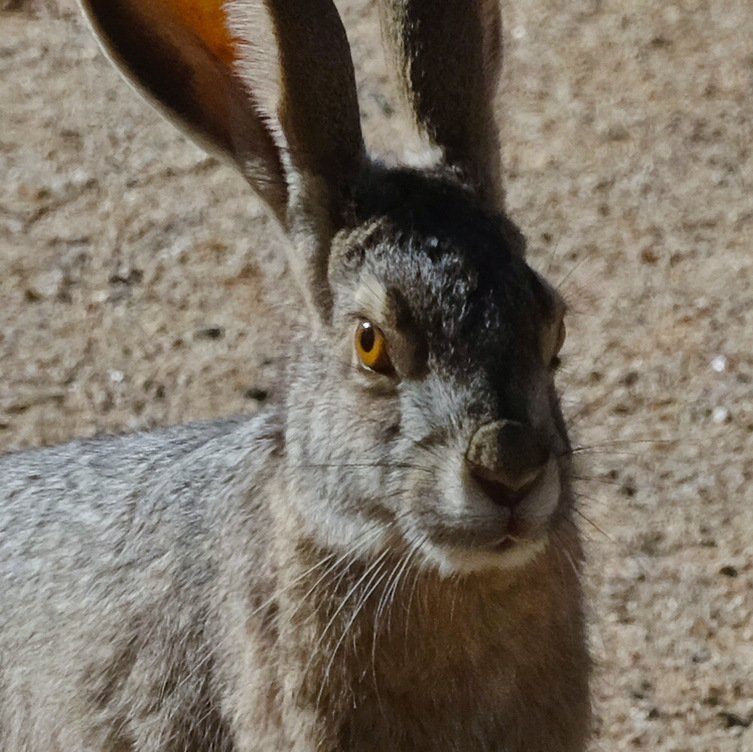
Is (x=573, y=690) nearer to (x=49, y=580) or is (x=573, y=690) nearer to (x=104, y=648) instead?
(x=104, y=648)

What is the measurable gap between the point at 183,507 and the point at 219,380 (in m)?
1.47

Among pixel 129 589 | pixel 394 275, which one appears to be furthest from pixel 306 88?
pixel 129 589

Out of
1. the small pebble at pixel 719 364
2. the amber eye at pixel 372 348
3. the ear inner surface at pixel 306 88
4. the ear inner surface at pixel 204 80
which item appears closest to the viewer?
the amber eye at pixel 372 348

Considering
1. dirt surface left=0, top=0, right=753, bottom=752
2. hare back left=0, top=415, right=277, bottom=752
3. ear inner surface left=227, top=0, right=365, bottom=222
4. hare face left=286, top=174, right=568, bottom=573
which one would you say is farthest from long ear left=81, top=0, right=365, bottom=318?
dirt surface left=0, top=0, right=753, bottom=752

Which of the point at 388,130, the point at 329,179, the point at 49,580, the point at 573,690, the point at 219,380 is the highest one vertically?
the point at 388,130

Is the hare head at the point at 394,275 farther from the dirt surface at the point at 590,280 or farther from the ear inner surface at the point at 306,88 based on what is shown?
the dirt surface at the point at 590,280

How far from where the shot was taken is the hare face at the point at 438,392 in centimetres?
239

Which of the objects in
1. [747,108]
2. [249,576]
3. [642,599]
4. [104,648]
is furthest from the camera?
[747,108]

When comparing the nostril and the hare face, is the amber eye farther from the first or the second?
the nostril

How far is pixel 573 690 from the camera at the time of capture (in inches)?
117

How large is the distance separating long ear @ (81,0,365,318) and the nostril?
61 centimetres

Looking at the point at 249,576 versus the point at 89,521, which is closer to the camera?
the point at 249,576

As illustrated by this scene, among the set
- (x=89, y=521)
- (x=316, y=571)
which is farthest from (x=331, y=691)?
(x=89, y=521)

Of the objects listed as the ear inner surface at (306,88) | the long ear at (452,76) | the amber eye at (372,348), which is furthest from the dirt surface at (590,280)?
the amber eye at (372,348)
